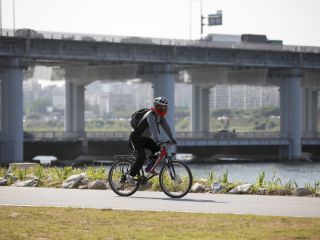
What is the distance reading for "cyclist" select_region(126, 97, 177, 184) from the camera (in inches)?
712

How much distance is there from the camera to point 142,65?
8669cm

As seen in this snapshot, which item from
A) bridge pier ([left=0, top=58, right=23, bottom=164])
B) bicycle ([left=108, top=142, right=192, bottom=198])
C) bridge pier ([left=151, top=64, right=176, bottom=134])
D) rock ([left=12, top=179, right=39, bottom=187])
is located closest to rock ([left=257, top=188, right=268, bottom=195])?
bicycle ([left=108, top=142, right=192, bottom=198])

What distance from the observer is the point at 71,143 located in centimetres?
8400

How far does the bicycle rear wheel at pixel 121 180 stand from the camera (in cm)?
1889

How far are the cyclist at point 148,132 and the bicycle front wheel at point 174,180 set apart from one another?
24.3 inches

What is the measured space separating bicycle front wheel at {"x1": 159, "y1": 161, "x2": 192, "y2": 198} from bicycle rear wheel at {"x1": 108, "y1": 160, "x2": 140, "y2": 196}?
79cm

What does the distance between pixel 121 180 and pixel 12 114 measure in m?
56.1

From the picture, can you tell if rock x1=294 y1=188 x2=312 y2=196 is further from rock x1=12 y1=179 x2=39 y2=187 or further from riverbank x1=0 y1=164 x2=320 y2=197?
rock x1=12 y1=179 x2=39 y2=187

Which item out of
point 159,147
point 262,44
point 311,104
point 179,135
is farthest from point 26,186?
point 311,104

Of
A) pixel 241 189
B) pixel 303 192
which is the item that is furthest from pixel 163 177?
pixel 303 192

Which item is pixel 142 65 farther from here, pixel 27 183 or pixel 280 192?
pixel 280 192

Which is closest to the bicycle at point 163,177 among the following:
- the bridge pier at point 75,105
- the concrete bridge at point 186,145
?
the concrete bridge at point 186,145

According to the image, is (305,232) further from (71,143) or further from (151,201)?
(71,143)

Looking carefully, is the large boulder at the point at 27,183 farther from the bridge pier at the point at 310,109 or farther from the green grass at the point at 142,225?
the bridge pier at the point at 310,109
